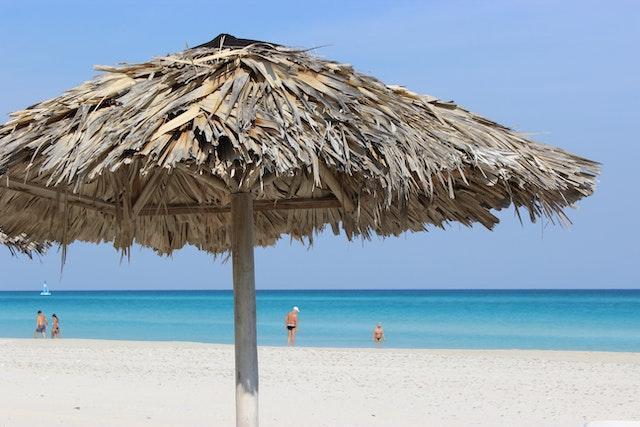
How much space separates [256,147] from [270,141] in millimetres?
76

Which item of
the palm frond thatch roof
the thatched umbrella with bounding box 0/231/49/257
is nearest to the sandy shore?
the thatched umbrella with bounding box 0/231/49/257

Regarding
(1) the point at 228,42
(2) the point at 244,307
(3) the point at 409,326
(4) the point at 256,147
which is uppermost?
(3) the point at 409,326

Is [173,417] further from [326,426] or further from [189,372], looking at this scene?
[189,372]

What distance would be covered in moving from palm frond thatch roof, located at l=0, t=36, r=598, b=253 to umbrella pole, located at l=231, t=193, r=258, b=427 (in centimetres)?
17

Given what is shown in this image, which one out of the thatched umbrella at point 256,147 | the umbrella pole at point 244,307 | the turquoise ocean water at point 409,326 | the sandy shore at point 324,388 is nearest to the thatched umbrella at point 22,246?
the sandy shore at point 324,388

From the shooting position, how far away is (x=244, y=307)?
3.67 m

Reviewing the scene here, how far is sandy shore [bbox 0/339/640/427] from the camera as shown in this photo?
23.9 ft

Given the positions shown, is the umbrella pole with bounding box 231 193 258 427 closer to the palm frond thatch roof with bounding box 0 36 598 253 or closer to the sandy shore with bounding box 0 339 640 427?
A: the palm frond thatch roof with bounding box 0 36 598 253

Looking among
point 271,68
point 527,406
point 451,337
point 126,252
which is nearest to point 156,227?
point 126,252

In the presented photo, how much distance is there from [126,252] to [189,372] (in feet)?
21.2

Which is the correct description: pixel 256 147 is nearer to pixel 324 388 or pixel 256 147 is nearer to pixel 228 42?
pixel 228 42

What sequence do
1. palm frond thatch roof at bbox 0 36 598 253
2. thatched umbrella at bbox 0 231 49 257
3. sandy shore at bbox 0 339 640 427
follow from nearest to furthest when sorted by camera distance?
palm frond thatch roof at bbox 0 36 598 253 < thatched umbrella at bbox 0 231 49 257 < sandy shore at bbox 0 339 640 427

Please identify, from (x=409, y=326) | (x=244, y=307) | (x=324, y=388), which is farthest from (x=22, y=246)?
(x=409, y=326)

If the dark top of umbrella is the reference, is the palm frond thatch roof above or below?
below
